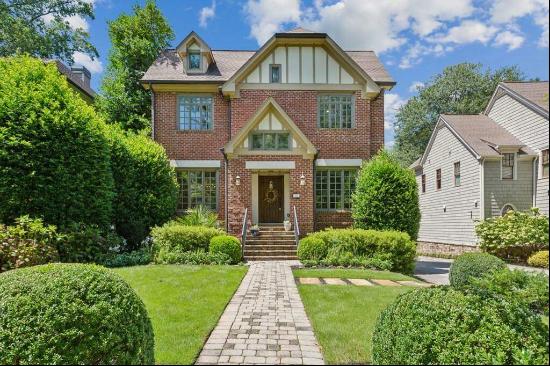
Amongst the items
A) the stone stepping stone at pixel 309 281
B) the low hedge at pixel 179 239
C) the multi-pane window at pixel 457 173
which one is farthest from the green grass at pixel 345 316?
the multi-pane window at pixel 457 173

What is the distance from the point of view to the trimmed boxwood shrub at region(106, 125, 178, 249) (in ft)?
47.2

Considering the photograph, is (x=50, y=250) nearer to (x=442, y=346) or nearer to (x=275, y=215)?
(x=275, y=215)

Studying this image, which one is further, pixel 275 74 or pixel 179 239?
pixel 275 74

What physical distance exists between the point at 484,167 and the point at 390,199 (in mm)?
4695

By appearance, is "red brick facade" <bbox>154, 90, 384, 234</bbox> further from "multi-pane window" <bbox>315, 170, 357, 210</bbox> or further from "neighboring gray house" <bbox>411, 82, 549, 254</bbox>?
"neighboring gray house" <bbox>411, 82, 549, 254</bbox>

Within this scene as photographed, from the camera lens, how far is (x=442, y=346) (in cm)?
291

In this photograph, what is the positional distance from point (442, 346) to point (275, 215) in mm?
13863

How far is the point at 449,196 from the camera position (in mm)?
17297

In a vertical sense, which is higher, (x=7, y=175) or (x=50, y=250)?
(x=7, y=175)

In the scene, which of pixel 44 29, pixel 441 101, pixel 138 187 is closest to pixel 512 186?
pixel 138 187

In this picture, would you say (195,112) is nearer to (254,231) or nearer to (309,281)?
(254,231)

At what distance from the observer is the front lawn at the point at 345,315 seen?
4370 millimetres

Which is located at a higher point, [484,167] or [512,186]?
[484,167]

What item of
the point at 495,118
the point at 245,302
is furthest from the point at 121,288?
the point at 495,118
